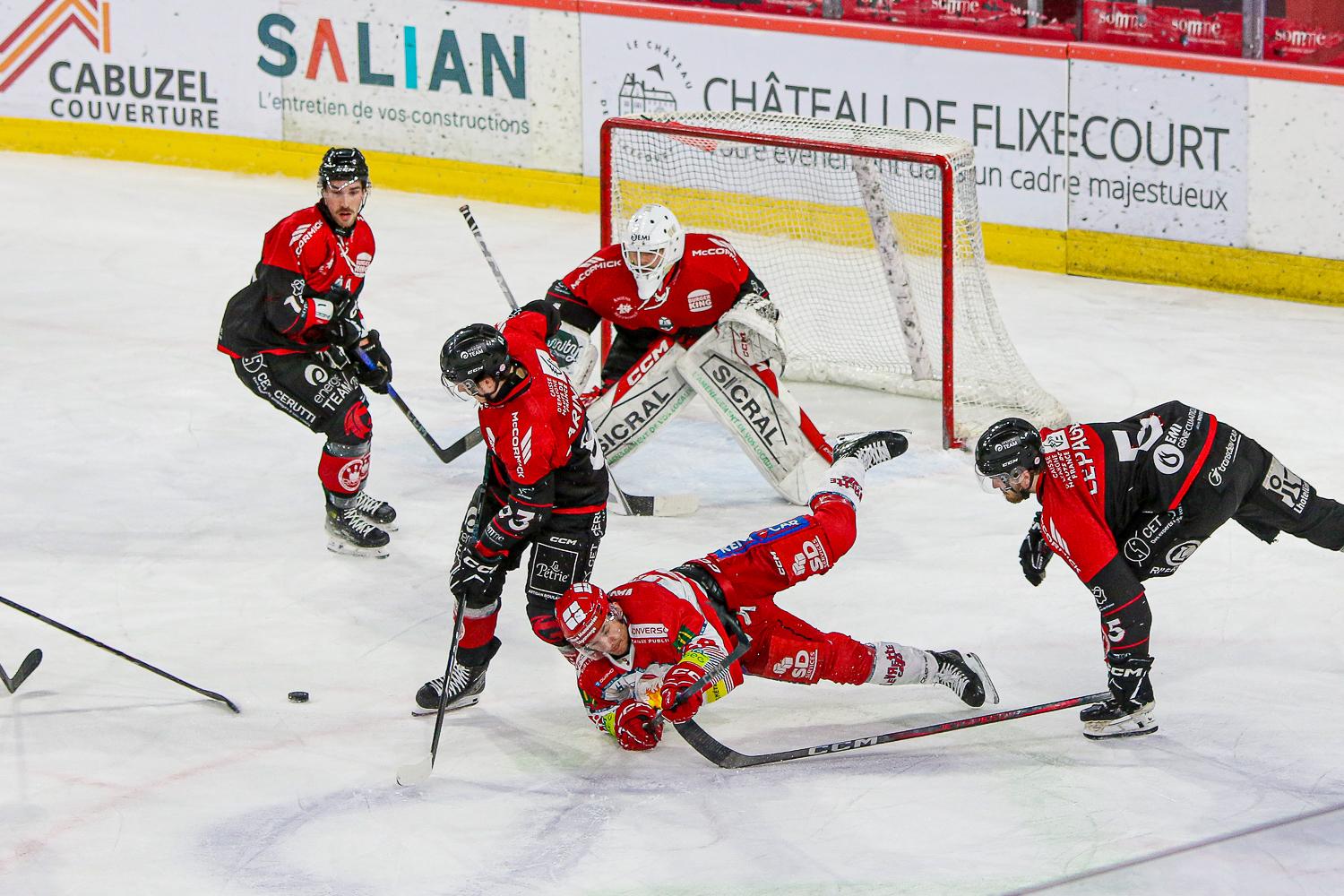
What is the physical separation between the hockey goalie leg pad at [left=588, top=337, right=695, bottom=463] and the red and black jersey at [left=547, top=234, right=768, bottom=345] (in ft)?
0.35

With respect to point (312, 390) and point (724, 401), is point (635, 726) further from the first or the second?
point (724, 401)

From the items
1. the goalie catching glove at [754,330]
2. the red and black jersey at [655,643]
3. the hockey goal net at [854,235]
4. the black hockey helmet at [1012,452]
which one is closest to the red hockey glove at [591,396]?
the goalie catching glove at [754,330]

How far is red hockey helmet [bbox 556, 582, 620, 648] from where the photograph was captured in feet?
15.1

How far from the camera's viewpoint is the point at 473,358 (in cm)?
488

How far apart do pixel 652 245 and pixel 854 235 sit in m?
2.34

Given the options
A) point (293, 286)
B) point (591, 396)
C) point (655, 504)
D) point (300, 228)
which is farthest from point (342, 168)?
point (655, 504)

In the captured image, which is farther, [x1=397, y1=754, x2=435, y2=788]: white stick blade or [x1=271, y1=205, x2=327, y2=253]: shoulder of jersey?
[x1=271, y1=205, x2=327, y2=253]: shoulder of jersey

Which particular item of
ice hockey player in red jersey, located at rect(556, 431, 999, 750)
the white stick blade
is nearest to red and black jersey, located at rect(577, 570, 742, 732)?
ice hockey player in red jersey, located at rect(556, 431, 999, 750)

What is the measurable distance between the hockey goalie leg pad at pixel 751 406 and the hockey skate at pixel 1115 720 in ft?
6.43

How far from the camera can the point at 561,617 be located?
462cm

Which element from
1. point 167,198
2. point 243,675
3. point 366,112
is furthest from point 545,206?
point 243,675

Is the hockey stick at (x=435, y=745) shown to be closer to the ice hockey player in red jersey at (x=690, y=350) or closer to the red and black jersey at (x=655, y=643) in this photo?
the red and black jersey at (x=655, y=643)

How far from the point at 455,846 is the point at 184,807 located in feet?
2.34

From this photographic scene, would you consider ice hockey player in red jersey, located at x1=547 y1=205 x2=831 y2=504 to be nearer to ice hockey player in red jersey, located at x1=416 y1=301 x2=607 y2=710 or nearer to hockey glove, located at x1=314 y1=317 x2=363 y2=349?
hockey glove, located at x1=314 y1=317 x2=363 y2=349
